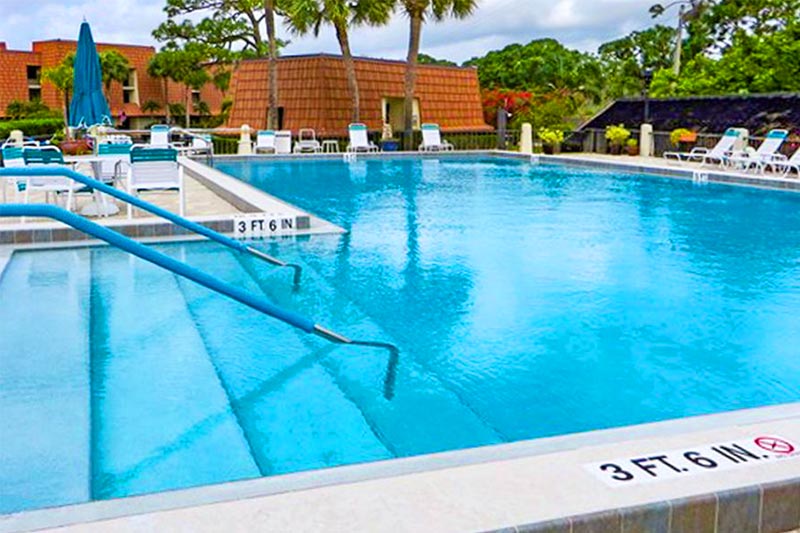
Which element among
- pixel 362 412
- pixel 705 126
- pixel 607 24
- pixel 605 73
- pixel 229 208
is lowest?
pixel 362 412

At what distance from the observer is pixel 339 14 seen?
22.8m

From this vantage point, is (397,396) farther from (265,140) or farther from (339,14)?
(339,14)

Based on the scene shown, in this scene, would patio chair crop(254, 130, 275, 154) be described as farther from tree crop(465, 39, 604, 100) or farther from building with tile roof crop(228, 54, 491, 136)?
tree crop(465, 39, 604, 100)

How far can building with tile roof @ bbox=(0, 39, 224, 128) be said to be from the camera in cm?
4697

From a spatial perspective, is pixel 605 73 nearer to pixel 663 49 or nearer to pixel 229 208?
pixel 663 49

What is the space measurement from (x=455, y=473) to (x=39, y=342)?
3.26 meters

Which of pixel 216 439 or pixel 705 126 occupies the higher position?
pixel 705 126

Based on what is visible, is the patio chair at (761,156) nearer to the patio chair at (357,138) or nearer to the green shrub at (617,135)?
the green shrub at (617,135)

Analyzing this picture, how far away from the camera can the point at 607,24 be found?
1839 inches

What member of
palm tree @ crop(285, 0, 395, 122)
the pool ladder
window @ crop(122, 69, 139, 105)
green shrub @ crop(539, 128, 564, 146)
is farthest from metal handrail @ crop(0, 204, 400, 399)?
window @ crop(122, 69, 139, 105)

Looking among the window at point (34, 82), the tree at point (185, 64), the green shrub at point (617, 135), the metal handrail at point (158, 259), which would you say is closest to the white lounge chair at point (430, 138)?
the green shrub at point (617, 135)

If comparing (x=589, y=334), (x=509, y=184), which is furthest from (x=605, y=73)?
(x=589, y=334)

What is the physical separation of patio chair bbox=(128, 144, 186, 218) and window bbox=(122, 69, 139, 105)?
1735 inches

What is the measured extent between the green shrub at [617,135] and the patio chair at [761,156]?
5027 mm
